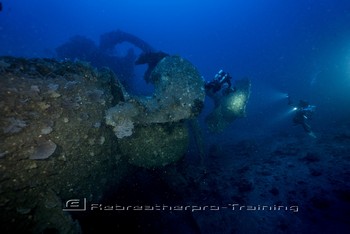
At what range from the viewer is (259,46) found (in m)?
76.1

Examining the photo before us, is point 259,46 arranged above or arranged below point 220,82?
above

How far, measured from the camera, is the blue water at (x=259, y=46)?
10.3 m

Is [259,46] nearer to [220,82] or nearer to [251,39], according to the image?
[251,39]

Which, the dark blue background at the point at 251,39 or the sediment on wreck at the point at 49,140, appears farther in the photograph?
the dark blue background at the point at 251,39

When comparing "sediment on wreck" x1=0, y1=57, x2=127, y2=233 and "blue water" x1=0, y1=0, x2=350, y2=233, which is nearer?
"sediment on wreck" x1=0, y1=57, x2=127, y2=233

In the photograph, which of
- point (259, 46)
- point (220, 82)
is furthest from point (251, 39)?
point (220, 82)

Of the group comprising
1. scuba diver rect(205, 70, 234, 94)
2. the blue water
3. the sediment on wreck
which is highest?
the blue water

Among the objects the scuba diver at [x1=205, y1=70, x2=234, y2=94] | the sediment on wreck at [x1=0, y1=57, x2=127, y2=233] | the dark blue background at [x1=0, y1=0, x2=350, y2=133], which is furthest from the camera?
the dark blue background at [x1=0, y1=0, x2=350, y2=133]

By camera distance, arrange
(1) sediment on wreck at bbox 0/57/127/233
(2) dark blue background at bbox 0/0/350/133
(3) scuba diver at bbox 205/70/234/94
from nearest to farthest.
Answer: (1) sediment on wreck at bbox 0/57/127/233
(3) scuba diver at bbox 205/70/234/94
(2) dark blue background at bbox 0/0/350/133

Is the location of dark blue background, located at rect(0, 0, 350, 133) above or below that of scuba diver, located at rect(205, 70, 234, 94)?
above

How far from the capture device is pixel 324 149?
6281 millimetres

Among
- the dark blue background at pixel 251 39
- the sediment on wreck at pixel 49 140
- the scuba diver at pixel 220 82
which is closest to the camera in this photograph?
the sediment on wreck at pixel 49 140

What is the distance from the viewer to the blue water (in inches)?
405

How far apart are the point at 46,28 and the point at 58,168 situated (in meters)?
127
